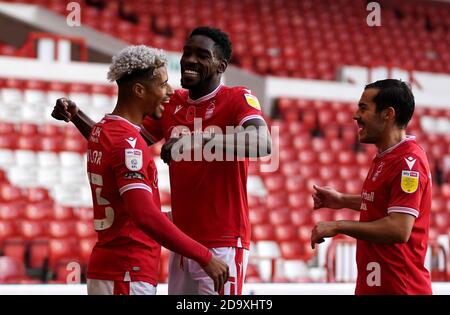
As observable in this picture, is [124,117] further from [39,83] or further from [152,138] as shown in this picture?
[39,83]

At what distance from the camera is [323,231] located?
3.38 metres

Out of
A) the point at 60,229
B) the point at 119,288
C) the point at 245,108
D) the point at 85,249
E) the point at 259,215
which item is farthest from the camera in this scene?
the point at 259,215

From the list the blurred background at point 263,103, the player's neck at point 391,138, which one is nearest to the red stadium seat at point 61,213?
the blurred background at point 263,103

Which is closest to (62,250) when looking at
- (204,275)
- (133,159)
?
(204,275)

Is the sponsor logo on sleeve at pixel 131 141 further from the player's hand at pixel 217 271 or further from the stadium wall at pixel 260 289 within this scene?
the stadium wall at pixel 260 289

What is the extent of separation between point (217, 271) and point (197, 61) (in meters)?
0.97

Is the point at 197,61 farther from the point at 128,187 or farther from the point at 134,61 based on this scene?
the point at 128,187

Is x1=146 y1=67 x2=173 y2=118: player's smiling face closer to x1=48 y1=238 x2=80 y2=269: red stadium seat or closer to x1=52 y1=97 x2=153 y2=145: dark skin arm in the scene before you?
x1=52 y1=97 x2=153 y2=145: dark skin arm

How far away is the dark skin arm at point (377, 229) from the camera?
11.1 feet

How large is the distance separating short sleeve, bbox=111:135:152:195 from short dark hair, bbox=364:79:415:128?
101 cm

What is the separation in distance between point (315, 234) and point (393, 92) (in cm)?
70

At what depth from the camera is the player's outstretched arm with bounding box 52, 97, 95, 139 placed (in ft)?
13.4

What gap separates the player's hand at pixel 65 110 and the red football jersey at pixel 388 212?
1.46 m

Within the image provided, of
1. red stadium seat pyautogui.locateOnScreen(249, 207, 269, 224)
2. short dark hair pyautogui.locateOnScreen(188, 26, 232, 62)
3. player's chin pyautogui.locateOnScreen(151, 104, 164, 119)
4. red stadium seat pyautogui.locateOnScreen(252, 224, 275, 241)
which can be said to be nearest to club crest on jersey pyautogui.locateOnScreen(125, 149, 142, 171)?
player's chin pyautogui.locateOnScreen(151, 104, 164, 119)
